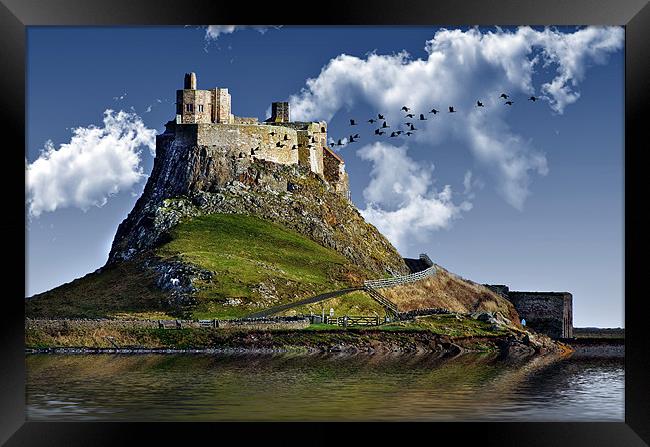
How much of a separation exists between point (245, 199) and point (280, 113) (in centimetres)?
2524

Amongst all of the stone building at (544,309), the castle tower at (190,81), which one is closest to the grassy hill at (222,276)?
the castle tower at (190,81)

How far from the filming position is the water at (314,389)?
34.0 metres

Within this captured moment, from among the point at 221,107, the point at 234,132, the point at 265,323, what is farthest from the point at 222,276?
the point at 221,107

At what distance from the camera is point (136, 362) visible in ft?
206

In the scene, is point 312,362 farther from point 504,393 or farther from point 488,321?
point 488,321

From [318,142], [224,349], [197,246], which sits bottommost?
[224,349]

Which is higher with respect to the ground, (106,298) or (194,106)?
(194,106)

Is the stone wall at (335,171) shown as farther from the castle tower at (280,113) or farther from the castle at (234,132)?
the castle tower at (280,113)

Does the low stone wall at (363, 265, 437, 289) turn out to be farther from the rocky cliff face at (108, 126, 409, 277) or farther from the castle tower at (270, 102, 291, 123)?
the castle tower at (270, 102, 291, 123)

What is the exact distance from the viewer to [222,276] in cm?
9400

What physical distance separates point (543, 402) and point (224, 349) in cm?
4070
